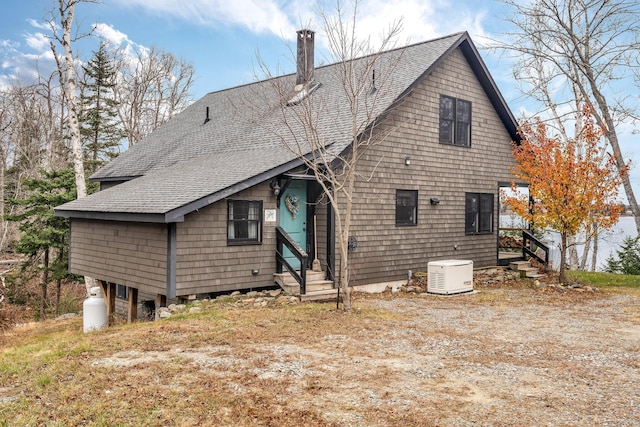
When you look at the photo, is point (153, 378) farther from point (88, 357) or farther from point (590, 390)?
point (590, 390)

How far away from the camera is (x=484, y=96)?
53.8 ft

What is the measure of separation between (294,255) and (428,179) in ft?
15.8

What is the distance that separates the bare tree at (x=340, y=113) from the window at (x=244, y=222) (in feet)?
5.10

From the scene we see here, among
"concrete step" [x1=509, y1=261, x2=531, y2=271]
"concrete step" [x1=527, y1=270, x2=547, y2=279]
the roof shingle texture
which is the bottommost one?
"concrete step" [x1=527, y1=270, x2=547, y2=279]

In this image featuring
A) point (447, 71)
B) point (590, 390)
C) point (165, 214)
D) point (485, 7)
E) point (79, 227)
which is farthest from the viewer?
point (485, 7)

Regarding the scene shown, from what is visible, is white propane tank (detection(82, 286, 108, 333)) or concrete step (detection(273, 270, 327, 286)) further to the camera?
white propane tank (detection(82, 286, 108, 333))

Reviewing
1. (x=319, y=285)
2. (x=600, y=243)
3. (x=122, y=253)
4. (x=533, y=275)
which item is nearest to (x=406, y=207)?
(x=319, y=285)

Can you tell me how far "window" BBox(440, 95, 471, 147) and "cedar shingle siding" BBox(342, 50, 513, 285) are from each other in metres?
0.19

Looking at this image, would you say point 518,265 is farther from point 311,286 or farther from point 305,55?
point 305,55

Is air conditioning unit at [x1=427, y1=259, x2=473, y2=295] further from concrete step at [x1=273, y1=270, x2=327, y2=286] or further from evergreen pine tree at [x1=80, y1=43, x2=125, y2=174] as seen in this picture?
evergreen pine tree at [x1=80, y1=43, x2=125, y2=174]

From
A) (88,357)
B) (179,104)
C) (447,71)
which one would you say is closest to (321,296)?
(88,357)

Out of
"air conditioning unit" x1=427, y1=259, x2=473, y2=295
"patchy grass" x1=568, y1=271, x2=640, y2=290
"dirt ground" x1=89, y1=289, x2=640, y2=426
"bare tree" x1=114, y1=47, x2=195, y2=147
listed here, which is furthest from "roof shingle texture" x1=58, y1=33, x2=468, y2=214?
"bare tree" x1=114, y1=47, x2=195, y2=147

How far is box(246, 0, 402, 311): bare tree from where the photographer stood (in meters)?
10.0

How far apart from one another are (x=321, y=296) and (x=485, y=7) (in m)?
13.9
